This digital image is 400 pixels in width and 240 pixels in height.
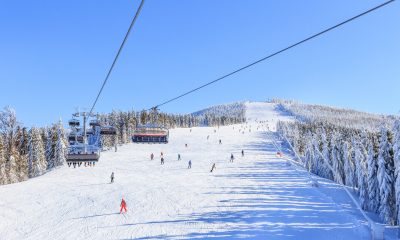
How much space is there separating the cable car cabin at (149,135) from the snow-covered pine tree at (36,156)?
48.3 meters

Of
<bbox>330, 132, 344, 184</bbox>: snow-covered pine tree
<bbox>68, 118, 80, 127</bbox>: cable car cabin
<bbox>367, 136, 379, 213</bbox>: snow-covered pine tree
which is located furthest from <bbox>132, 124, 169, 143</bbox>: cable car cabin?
<bbox>330, 132, 344, 184</bbox>: snow-covered pine tree

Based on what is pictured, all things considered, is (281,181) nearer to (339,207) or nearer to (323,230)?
(339,207)

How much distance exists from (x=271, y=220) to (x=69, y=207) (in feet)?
62.1

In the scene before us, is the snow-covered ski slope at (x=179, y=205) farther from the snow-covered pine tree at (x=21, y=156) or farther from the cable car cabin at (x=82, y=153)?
the snow-covered pine tree at (x=21, y=156)

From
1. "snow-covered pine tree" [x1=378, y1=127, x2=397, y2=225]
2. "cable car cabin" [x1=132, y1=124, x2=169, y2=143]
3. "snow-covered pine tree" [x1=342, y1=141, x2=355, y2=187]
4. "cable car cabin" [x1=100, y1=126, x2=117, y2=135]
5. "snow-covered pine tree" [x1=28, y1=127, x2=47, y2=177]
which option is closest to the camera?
"cable car cabin" [x1=100, y1=126, x2=117, y2=135]

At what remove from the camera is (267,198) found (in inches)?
1532

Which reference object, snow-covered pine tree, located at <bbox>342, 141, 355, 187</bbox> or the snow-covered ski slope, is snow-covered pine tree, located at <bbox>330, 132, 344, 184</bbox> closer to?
snow-covered pine tree, located at <bbox>342, 141, 355, 187</bbox>

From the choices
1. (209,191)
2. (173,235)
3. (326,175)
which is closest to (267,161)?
(326,175)

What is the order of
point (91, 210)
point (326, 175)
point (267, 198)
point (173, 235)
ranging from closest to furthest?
point (173, 235)
point (91, 210)
point (267, 198)
point (326, 175)

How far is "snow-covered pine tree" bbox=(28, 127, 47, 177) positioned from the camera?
73.9 metres

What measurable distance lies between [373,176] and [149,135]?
88.5ft

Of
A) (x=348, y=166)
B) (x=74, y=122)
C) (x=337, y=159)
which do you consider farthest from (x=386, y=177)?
(x=74, y=122)

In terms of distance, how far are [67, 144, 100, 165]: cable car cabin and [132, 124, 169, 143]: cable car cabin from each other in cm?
961

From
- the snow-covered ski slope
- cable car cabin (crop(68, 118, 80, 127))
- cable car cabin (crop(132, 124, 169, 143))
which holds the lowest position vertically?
the snow-covered ski slope
